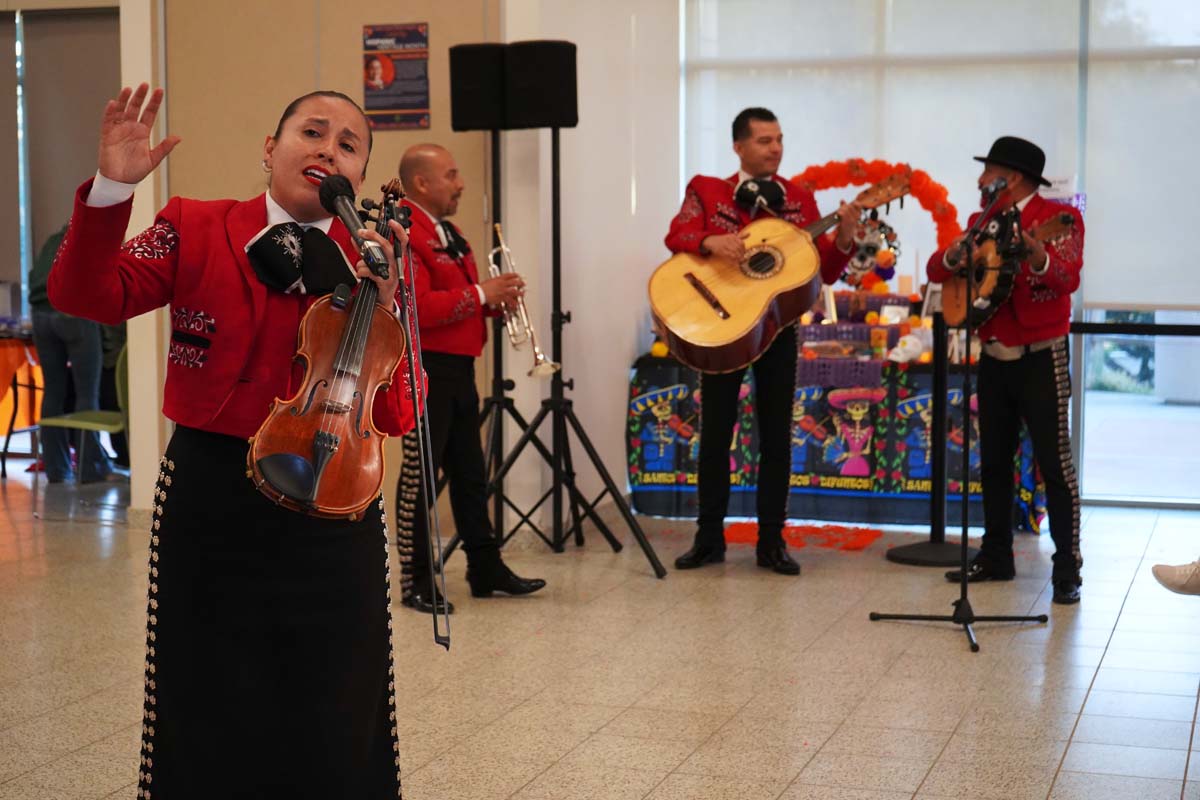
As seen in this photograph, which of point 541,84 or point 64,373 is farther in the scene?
point 64,373

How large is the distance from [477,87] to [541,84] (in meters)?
0.27

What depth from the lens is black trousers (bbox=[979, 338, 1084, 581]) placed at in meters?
5.22

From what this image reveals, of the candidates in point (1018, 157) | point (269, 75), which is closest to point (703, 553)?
point (1018, 157)

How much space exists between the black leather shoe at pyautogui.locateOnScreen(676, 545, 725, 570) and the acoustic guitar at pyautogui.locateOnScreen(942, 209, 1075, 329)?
1374 mm

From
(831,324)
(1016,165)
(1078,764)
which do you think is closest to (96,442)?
(831,324)

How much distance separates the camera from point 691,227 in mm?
5797

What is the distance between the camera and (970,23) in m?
7.79

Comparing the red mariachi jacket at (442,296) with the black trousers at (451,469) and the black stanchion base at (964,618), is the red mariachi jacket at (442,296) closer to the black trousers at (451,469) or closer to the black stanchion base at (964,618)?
the black trousers at (451,469)

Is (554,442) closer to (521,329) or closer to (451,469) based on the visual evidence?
(521,329)

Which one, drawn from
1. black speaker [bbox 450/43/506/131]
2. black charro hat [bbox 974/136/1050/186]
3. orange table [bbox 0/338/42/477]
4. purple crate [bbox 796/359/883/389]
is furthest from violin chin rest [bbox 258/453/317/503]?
orange table [bbox 0/338/42/477]

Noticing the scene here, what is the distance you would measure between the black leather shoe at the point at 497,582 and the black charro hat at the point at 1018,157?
2292mm

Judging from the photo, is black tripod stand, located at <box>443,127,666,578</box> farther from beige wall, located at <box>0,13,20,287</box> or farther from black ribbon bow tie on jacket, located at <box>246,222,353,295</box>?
beige wall, located at <box>0,13,20,287</box>

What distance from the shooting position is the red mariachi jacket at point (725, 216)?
18.8ft

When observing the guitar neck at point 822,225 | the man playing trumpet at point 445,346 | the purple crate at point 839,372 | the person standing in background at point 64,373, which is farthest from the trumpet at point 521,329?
the person standing in background at point 64,373
